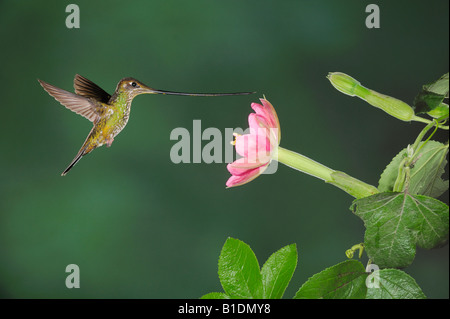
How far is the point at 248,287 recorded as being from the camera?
1.09ft

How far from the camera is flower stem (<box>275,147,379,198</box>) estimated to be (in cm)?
36

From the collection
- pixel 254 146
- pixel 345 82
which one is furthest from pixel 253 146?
pixel 345 82

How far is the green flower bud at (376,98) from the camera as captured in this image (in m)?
0.36

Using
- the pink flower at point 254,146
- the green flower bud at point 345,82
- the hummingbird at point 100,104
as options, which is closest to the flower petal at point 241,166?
the pink flower at point 254,146

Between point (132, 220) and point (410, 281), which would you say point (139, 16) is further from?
point (410, 281)

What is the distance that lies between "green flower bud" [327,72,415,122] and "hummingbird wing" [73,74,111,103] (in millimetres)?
328

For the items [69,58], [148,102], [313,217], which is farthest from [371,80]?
[69,58]

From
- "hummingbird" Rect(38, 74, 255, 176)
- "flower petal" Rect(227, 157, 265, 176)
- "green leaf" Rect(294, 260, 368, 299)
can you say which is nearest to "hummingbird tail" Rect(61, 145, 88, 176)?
"hummingbird" Rect(38, 74, 255, 176)

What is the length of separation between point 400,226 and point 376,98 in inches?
4.8

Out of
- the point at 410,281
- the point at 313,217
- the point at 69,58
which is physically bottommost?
the point at 410,281

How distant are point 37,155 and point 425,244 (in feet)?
1.88

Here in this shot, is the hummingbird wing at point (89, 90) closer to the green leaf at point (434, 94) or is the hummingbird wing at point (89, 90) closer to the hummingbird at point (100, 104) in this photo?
the hummingbird at point (100, 104)

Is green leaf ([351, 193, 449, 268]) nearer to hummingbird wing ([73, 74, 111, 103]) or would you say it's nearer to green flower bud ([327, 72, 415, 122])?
green flower bud ([327, 72, 415, 122])

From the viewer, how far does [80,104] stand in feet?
1.82
